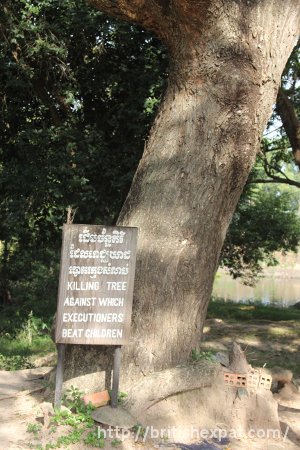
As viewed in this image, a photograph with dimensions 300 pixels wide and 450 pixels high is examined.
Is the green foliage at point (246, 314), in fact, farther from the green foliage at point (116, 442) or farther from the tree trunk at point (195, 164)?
the green foliage at point (116, 442)

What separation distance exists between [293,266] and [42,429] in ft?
180

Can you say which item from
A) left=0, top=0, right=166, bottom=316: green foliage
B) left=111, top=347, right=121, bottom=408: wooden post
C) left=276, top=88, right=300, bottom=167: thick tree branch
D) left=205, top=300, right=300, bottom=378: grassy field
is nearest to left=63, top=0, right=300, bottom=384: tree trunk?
left=111, top=347, right=121, bottom=408: wooden post

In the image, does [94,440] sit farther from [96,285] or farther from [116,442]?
[96,285]

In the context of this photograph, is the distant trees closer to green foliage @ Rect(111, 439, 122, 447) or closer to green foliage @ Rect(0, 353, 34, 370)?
green foliage @ Rect(0, 353, 34, 370)

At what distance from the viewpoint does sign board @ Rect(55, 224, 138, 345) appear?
481 cm

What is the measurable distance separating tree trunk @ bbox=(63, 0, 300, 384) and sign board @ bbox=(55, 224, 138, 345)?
319 millimetres

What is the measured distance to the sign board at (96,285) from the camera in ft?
15.8

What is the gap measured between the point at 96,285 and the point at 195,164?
4.89ft

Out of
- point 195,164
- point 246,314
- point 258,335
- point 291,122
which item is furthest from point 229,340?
point 195,164

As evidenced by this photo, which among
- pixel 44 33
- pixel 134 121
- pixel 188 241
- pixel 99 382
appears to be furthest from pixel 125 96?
pixel 99 382

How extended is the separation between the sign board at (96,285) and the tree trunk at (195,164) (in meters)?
0.32

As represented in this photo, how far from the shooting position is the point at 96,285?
4891mm

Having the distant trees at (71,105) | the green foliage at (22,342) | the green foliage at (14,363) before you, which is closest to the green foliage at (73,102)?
the distant trees at (71,105)

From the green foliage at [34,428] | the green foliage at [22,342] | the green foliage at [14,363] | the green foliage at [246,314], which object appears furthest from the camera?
the green foliage at [246,314]
